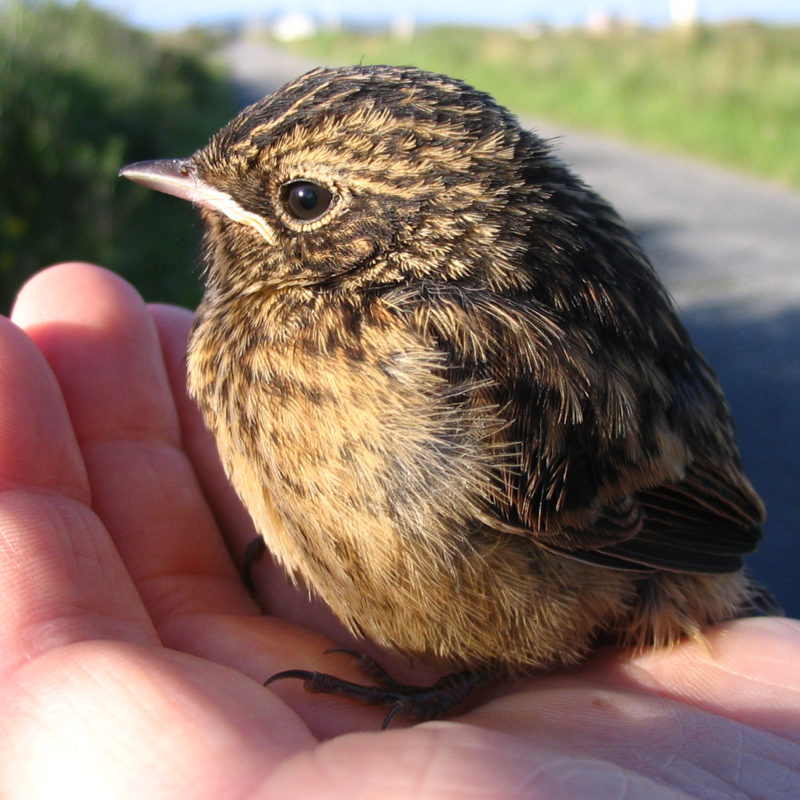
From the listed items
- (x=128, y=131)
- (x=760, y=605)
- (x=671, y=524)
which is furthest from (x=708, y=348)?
(x=128, y=131)

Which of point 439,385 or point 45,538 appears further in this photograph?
point 439,385

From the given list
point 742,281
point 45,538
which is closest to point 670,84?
point 742,281

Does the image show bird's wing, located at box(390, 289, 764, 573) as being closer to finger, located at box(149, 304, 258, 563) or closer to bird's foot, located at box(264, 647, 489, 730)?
bird's foot, located at box(264, 647, 489, 730)

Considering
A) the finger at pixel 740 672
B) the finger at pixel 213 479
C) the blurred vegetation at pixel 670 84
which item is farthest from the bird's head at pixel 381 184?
the blurred vegetation at pixel 670 84

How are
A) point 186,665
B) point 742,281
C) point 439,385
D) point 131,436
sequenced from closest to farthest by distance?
point 186,665 < point 439,385 < point 131,436 < point 742,281

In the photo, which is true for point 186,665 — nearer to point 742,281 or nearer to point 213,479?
point 213,479

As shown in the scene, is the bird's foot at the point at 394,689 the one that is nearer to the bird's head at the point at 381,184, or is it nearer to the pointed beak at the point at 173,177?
the bird's head at the point at 381,184
